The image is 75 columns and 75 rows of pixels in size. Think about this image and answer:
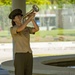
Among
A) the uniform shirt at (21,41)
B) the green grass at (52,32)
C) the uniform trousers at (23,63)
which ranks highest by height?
the uniform shirt at (21,41)

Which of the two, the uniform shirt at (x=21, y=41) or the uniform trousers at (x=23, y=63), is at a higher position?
the uniform shirt at (x=21, y=41)

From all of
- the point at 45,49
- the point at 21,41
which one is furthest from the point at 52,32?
the point at 21,41

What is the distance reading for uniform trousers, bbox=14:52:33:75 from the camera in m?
3.97

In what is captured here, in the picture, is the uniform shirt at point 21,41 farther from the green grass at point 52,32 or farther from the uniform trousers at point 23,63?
the green grass at point 52,32

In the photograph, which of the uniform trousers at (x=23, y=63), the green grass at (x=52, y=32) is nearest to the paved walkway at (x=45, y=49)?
the green grass at (x=52, y=32)

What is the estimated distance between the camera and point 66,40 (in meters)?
10.6

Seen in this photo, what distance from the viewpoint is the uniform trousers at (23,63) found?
3965 mm

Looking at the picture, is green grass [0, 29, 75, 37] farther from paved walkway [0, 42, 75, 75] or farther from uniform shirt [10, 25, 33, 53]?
uniform shirt [10, 25, 33, 53]

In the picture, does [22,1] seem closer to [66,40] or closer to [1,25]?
[1,25]

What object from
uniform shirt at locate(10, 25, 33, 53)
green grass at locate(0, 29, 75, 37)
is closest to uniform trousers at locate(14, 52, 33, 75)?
uniform shirt at locate(10, 25, 33, 53)

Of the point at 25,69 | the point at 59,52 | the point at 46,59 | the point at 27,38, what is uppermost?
the point at 27,38

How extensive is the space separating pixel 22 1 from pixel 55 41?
1.87 metres

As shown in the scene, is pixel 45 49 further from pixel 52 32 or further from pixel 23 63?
pixel 23 63

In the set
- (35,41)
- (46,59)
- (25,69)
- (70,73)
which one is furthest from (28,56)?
(35,41)
